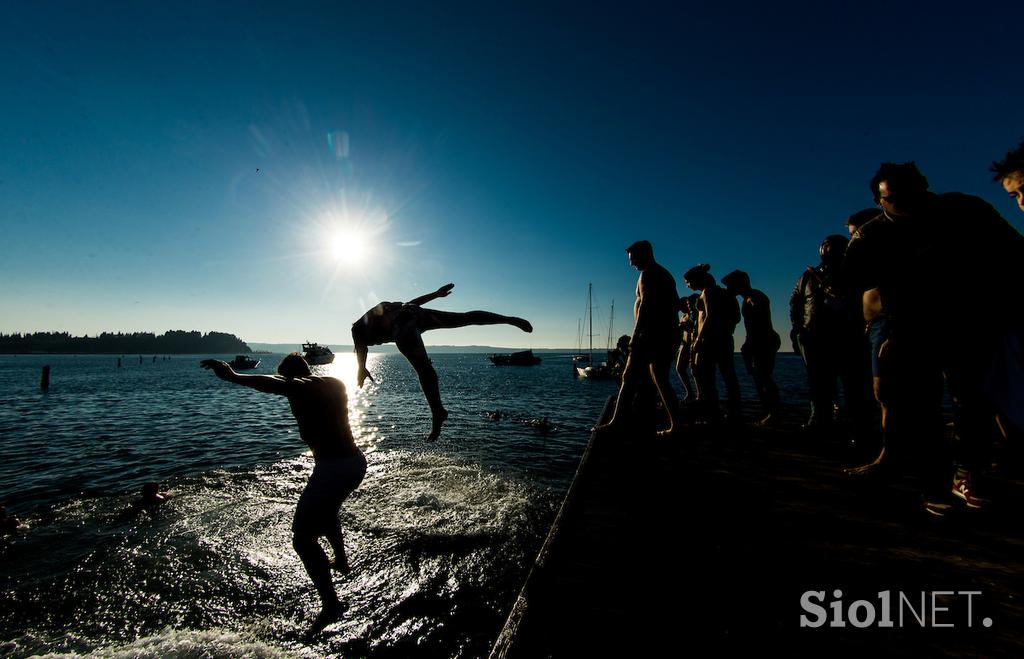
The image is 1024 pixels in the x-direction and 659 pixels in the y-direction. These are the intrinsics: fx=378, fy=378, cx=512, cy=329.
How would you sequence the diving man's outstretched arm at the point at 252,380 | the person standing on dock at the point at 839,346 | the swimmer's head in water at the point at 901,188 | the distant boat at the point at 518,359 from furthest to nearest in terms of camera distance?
the distant boat at the point at 518,359 → the person standing on dock at the point at 839,346 → the diving man's outstretched arm at the point at 252,380 → the swimmer's head in water at the point at 901,188

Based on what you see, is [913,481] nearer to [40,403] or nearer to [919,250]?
[919,250]

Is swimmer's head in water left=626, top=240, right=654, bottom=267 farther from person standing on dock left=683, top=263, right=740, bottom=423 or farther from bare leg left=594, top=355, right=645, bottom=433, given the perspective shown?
person standing on dock left=683, top=263, right=740, bottom=423

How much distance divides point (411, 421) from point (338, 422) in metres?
21.7

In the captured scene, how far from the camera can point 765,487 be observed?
407 cm

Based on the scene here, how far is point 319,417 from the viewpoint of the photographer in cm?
404

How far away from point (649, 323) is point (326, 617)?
5.57 metres

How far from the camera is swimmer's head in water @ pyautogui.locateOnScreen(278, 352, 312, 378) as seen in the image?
414 centimetres

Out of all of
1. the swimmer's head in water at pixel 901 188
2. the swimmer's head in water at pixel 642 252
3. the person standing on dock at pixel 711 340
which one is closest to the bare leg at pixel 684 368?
the person standing on dock at pixel 711 340

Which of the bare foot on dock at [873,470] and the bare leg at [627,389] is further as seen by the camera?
the bare leg at [627,389]

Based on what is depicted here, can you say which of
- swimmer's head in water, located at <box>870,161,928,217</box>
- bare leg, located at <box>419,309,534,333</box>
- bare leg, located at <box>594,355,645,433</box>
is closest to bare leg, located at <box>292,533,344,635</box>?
bare leg, located at <box>419,309,534,333</box>

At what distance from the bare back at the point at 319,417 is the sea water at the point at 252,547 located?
7.99ft

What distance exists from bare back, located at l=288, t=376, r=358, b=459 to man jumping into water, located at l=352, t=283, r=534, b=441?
113 cm

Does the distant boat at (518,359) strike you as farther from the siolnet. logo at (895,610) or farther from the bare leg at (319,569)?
the siolnet. logo at (895,610)

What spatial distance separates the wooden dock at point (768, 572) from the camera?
193cm
